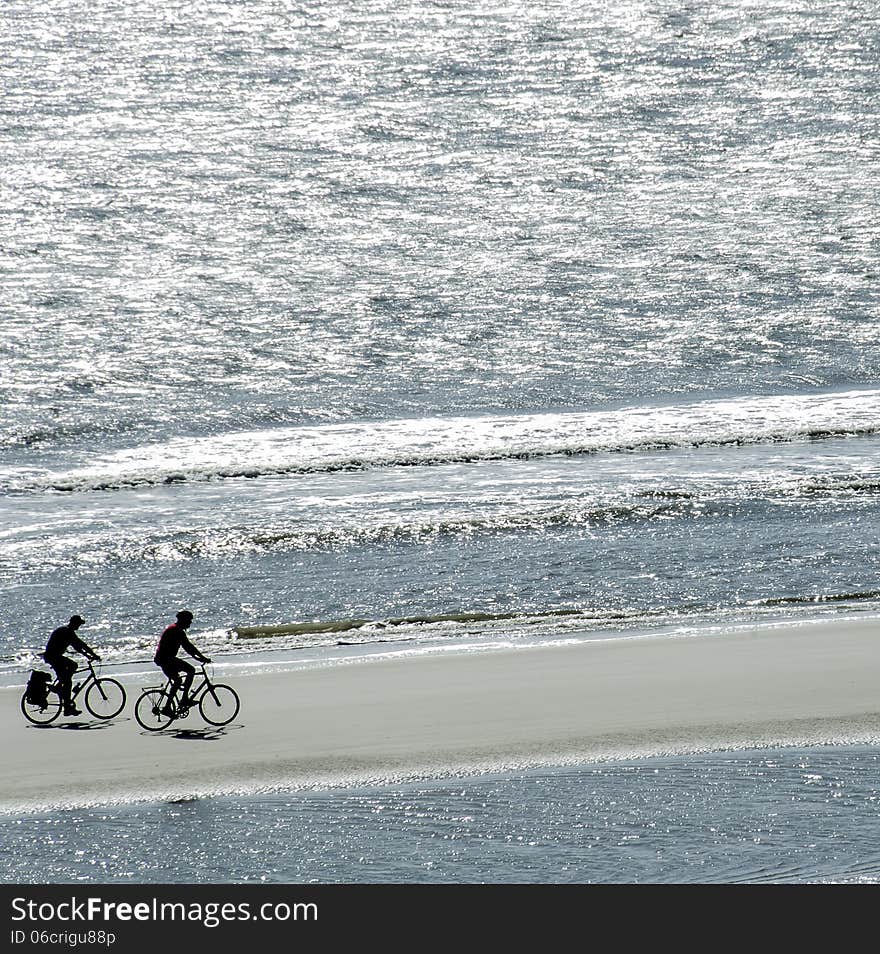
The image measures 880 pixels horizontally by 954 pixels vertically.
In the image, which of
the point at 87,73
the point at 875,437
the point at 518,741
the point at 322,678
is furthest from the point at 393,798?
the point at 87,73

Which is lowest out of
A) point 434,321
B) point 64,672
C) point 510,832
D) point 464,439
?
point 510,832

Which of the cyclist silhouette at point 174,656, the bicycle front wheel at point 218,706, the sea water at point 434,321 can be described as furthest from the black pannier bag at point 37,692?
the sea water at point 434,321

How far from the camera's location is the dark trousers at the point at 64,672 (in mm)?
16188

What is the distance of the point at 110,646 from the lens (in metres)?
20.5

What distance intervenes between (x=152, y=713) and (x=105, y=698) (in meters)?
0.77

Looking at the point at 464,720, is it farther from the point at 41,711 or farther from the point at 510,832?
the point at 41,711

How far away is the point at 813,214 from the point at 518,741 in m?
51.8

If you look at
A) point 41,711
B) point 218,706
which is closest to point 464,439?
point 218,706

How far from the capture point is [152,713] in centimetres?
1631

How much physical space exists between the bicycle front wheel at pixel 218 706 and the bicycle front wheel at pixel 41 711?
175cm

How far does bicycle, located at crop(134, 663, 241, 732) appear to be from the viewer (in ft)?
53.2

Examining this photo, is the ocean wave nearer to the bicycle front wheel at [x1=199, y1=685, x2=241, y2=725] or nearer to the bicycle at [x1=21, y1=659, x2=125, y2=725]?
the bicycle at [x1=21, y1=659, x2=125, y2=725]

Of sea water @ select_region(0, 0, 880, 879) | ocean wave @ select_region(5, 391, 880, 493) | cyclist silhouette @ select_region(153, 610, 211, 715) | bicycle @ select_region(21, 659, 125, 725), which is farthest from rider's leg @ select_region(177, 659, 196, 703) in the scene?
ocean wave @ select_region(5, 391, 880, 493)
